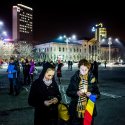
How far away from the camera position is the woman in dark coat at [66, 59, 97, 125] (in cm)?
507

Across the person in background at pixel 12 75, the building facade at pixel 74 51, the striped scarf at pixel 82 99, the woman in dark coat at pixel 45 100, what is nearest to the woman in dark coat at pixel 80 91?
the striped scarf at pixel 82 99

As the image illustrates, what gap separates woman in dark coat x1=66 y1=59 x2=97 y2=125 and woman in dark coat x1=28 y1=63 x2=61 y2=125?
59 cm

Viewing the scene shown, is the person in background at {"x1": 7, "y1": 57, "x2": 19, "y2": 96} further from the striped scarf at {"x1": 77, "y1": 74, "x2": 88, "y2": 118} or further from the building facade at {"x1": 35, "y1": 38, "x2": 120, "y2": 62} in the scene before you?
the building facade at {"x1": 35, "y1": 38, "x2": 120, "y2": 62}

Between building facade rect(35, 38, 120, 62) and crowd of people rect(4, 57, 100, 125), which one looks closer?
crowd of people rect(4, 57, 100, 125)

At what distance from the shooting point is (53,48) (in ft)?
417

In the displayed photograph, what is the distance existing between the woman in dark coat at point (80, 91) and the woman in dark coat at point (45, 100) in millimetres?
593

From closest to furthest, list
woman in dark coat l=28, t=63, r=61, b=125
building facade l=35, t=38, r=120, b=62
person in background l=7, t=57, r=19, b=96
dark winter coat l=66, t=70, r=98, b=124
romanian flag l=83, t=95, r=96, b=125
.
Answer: woman in dark coat l=28, t=63, r=61, b=125 < romanian flag l=83, t=95, r=96, b=125 < dark winter coat l=66, t=70, r=98, b=124 < person in background l=7, t=57, r=19, b=96 < building facade l=35, t=38, r=120, b=62

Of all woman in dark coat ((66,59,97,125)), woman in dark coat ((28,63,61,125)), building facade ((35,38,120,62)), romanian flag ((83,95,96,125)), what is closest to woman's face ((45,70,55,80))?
woman in dark coat ((28,63,61,125))

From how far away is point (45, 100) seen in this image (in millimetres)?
4508

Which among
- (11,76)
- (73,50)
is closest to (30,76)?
(11,76)

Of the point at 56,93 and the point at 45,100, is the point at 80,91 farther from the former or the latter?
the point at 45,100

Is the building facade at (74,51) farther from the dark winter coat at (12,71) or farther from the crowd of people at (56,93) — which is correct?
the crowd of people at (56,93)

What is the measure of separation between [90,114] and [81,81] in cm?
59

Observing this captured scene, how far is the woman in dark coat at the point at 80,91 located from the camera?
5.07 meters
